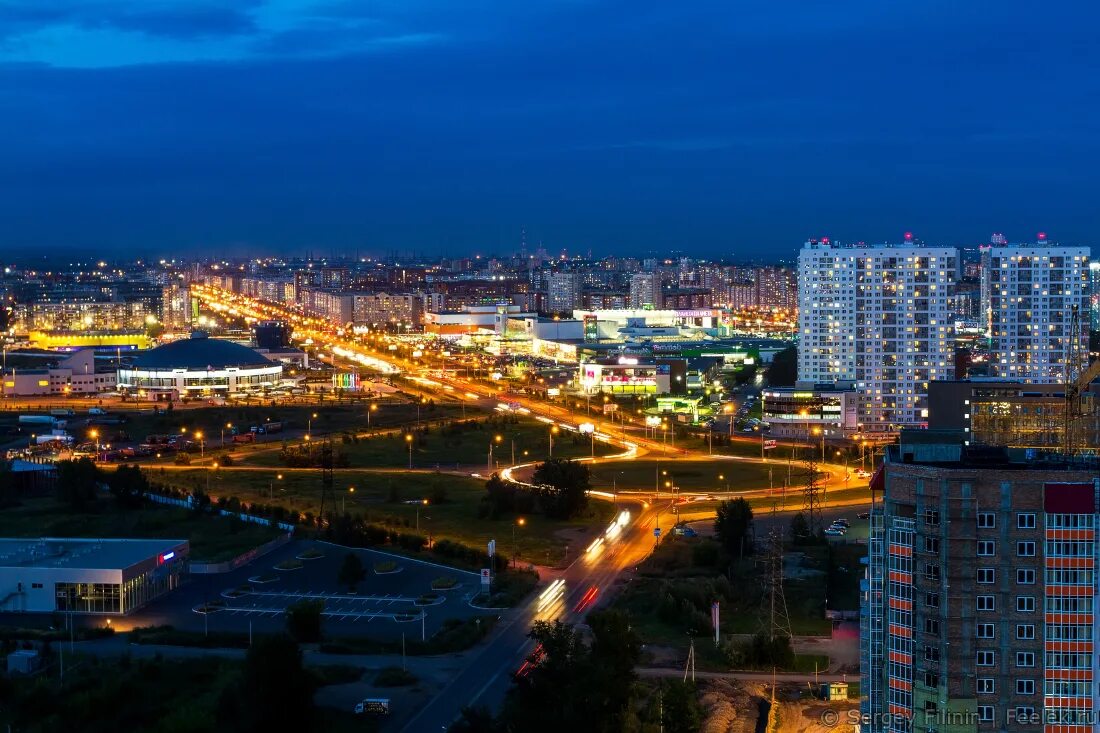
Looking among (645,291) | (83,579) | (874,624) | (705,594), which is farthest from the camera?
(645,291)

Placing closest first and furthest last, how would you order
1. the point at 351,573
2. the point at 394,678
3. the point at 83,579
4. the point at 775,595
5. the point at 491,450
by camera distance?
the point at 394,678 → the point at 83,579 → the point at 775,595 → the point at 351,573 → the point at 491,450

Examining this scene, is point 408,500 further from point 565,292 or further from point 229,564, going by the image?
point 565,292

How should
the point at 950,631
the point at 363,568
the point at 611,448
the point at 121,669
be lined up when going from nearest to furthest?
the point at 950,631 → the point at 121,669 → the point at 363,568 → the point at 611,448

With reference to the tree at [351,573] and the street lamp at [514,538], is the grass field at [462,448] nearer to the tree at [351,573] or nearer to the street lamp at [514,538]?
the street lamp at [514,538]

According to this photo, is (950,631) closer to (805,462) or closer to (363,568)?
(363,568)

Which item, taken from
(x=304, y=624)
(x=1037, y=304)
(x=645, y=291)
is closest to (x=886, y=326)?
(x=1037, y=304)

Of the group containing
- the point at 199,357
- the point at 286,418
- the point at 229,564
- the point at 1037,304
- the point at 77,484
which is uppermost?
the point at 1037,304

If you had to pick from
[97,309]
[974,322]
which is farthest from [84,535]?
[97,309]
